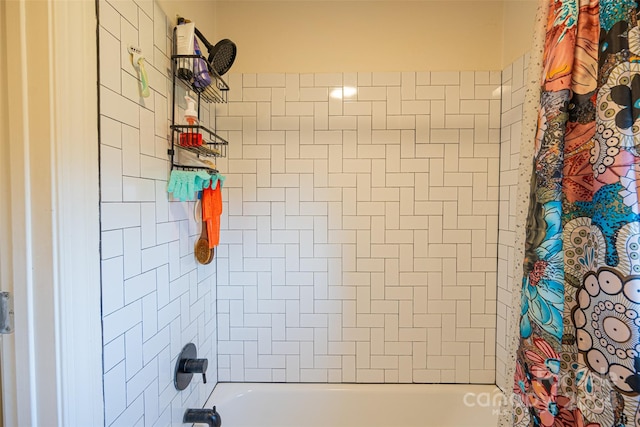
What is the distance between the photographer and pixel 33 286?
628 mm

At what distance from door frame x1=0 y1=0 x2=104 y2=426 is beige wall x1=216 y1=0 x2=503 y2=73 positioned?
39.8 inches

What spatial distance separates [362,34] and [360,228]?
1.01m

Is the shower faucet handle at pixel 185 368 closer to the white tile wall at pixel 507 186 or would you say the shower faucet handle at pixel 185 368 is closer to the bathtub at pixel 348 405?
the bathtub at pixel 348 405

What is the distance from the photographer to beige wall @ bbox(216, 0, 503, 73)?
1522 mm

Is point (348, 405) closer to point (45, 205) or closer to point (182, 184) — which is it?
point (182, 184)

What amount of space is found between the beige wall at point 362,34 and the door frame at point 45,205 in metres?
1.01

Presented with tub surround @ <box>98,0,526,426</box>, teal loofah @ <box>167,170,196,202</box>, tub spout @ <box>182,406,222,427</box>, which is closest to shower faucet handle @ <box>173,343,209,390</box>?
tub spout @ <box>182,406,222,427</box>

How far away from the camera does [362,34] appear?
5.05 ft

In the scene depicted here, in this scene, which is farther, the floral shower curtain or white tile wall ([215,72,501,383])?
white tile wall ([215,72,501,383])

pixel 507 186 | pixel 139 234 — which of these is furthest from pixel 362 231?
pixel 139 234

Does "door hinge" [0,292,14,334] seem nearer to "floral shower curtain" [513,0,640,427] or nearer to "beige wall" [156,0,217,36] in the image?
"beige wall" [156,0,217,36]

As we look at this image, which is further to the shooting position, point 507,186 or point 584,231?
point 507,186

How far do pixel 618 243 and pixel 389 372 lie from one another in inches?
49.5

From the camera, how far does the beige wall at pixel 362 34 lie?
152cm
